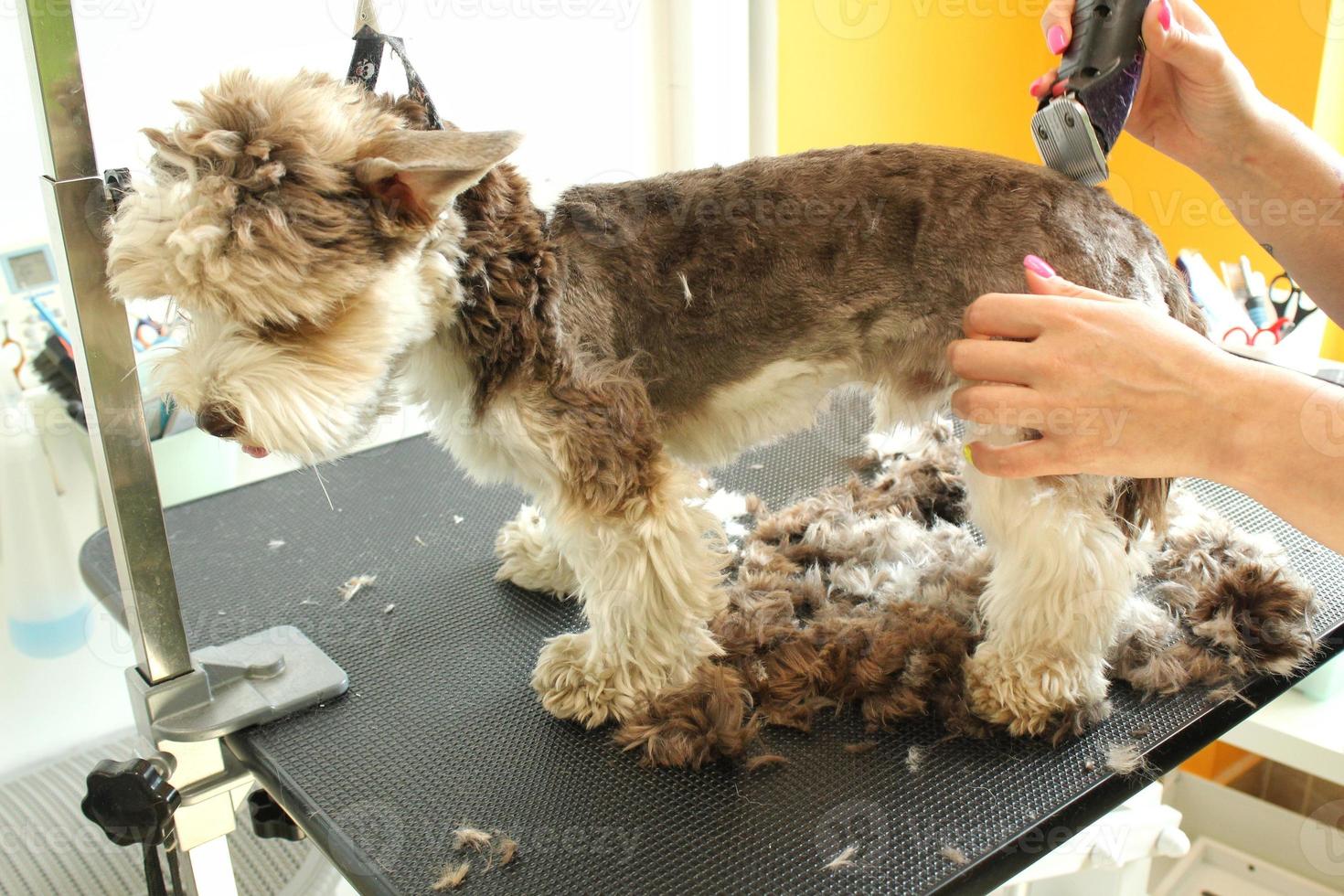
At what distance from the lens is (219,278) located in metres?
0.88

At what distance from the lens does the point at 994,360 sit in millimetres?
930

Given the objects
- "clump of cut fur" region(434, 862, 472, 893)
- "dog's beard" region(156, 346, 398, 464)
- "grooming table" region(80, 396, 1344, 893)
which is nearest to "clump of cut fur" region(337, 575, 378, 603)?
"grooming table" region(80, 396, 1344, 893)

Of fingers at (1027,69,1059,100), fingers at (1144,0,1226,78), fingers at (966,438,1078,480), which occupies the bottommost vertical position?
fingers at (966,438,1078,480)

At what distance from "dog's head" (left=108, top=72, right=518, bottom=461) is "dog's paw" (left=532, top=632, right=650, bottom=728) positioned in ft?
1.25

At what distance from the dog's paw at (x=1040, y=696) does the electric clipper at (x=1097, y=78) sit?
0.54 m

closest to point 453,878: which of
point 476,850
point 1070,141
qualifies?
point 476,850

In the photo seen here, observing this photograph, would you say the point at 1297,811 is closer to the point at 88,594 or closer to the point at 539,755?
the point at 539,755

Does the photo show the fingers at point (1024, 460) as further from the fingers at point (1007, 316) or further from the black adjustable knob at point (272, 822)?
the black adjustable knob at point (272, 822)

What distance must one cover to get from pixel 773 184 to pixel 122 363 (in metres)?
0.67

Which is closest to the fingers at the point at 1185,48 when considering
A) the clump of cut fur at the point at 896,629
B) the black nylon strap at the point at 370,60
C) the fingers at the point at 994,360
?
the fingers at the point at 994,360

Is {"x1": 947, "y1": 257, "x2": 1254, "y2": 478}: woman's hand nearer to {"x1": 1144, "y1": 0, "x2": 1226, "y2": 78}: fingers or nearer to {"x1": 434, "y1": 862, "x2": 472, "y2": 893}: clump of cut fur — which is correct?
{"x1": 1144, "y1": 0, "x2": 1226, "y2": 78}: fingers

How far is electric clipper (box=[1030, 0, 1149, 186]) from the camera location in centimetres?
102

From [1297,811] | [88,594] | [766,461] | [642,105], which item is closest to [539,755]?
[766,461]

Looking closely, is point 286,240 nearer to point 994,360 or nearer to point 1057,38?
point 994,360
